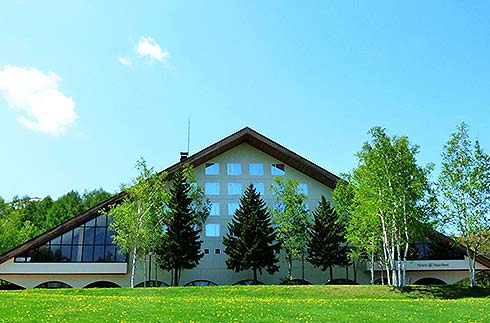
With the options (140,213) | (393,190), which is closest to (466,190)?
(393,190)

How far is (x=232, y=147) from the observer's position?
121ft

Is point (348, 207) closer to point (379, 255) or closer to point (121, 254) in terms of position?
point (379, 255)

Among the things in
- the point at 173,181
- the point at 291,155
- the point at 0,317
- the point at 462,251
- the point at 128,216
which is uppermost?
the point at 291,155

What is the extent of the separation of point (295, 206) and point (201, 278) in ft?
27.5

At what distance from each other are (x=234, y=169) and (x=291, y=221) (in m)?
6.55

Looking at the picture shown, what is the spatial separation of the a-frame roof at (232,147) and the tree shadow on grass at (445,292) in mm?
11174

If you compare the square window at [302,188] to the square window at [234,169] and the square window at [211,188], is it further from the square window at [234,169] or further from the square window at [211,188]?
the square window at [211,188]

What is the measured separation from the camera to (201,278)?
33719 millimetres

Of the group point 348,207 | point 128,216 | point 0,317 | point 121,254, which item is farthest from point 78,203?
point 0,317

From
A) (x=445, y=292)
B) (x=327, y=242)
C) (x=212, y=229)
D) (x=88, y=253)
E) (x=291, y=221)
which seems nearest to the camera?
(x=445, y=292)

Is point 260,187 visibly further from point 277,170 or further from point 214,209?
point 214,209

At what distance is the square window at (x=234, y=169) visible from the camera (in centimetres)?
3659

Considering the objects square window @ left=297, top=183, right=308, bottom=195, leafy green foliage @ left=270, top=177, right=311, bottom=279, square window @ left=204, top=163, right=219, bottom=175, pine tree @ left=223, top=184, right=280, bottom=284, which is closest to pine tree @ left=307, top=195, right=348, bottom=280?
leafy green foliage @ left=270, top=177, right=311, bottom=279

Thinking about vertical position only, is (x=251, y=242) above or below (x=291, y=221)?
below
